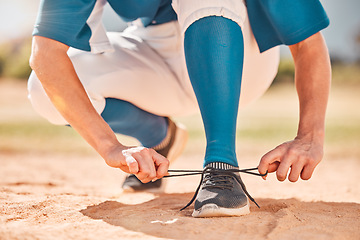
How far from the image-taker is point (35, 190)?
164 centimetres

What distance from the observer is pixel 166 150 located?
6.14ft

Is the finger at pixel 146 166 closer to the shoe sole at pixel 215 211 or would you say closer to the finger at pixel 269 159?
the shoe sole at pixel 215 211

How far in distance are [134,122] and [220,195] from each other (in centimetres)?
72

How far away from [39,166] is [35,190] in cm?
105

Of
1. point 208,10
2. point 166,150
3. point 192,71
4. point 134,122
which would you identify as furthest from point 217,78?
point 166,150

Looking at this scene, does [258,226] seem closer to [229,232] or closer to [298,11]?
[229,232]

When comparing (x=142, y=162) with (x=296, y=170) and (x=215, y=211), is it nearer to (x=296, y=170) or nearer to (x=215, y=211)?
(x=215, y=211)

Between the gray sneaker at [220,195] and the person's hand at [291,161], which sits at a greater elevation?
the person's hand at [291,161]

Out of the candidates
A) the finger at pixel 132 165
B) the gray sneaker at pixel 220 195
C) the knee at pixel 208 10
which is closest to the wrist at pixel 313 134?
the gray sneaker at pixel 220 195

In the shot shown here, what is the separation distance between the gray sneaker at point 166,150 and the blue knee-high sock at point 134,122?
0.04 metres

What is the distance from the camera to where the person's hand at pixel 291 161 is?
1.03 metres

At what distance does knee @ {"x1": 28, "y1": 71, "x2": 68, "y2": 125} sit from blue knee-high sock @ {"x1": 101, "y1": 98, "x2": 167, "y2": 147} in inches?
7.1

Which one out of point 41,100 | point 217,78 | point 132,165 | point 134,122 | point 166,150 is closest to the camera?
point 132,165

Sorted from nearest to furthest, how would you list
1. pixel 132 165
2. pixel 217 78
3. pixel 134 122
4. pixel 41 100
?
pixel 132 165 < pixel 217 78 < pixel 41 100 < pixel 134 122
